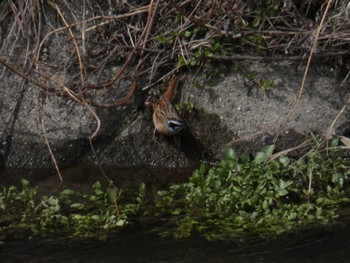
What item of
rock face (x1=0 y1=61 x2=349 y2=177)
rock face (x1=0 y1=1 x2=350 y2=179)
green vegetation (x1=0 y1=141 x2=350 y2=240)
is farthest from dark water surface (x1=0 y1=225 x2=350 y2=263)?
rock face (x1=0 y1=61 x2=349 y2=177)

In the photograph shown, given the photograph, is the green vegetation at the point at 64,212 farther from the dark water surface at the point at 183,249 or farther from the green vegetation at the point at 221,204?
the dark water surface at the point at 183,249

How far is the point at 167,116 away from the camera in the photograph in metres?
7.90

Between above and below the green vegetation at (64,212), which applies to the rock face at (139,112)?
above

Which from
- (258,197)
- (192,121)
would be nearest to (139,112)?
(192,121)

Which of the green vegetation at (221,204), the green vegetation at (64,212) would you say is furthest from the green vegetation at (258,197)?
the green vegetation at (64,212)

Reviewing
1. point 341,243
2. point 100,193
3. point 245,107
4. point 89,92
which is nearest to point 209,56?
Result: point 245,107

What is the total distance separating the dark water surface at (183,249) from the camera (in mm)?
6176

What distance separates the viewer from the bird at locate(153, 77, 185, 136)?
26.0ft

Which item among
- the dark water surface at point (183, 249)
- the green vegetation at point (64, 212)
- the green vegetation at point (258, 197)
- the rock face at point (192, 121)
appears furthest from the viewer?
the rock face at point (192, 121)

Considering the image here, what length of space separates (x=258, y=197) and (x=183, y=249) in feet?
2.91

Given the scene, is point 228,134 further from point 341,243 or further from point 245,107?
point 341,243

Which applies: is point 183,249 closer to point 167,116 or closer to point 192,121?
point 167,116

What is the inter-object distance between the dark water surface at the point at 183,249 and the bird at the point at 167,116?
1.51 metres

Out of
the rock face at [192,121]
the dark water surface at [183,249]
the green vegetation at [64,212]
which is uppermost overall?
the rock face at [192,121]
